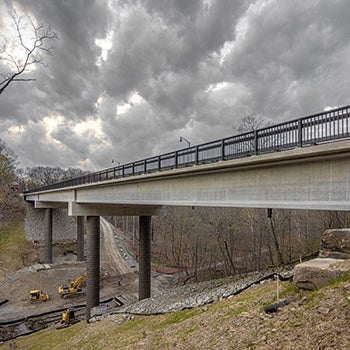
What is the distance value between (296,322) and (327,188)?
3.84m

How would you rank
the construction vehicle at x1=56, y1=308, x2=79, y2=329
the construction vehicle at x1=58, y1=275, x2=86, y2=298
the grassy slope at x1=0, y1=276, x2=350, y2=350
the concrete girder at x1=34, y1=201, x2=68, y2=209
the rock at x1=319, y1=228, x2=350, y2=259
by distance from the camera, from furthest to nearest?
1. the concrete girder at x1=34, y1=201, x2=68, y2=209
2. the construction vehicle at x1=58, y1=275, x2=86, y2=298
3. the construction vehicle at x1=56, y1=308, x2=79, y2=329
4. the rock at x1=319, y1=228, x2=350, y2=259
5. the grassy slope at x1=0, y1=276, x2=350, y2=350

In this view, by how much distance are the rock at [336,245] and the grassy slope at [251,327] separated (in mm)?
2510

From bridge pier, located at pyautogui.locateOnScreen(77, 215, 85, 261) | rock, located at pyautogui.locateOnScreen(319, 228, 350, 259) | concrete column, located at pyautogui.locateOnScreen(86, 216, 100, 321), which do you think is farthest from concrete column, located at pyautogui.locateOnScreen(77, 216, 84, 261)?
rock, located at pyautogui.locateOnScreen(319, 228, 350, 259)

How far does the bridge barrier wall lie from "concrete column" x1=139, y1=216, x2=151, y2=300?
30.4m

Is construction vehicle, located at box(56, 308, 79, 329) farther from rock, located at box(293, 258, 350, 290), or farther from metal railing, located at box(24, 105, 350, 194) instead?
rock, located at box(293, 258, 350, 290)

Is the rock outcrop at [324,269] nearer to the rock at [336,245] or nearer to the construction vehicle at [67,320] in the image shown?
the rock at [336,245]

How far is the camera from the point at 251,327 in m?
7.37

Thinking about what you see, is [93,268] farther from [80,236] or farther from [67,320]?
[80,236]

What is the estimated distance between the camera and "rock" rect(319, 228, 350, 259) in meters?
10.2

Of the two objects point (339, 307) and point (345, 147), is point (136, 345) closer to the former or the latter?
point (339, 307)

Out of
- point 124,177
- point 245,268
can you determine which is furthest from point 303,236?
point 124,177

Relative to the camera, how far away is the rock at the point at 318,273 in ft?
26.7

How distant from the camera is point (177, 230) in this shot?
52344 mm

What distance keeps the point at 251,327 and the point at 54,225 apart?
48933 millimetres
